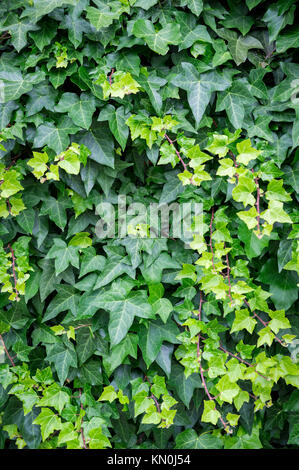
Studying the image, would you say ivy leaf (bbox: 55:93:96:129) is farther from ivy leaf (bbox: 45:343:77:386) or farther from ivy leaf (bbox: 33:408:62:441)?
ivy leaf (bbox: 33:408:62:441)

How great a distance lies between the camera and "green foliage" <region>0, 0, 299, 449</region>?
4.69 ft

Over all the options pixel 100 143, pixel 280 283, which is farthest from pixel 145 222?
pixel 280 283

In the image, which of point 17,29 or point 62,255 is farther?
point 62,255

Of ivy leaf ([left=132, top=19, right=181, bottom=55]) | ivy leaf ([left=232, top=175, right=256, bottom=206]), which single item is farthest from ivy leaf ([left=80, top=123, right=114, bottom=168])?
ivy leaf ([left=232, top=175, right=256, bottom=206])

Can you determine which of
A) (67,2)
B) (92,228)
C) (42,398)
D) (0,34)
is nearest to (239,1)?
(67,2)

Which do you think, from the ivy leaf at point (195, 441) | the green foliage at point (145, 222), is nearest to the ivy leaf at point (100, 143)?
the green foliage at point (145, 222)

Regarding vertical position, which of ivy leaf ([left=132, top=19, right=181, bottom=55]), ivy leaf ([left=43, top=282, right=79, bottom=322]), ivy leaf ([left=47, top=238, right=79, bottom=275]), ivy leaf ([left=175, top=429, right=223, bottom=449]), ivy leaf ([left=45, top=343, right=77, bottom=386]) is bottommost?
ivy leaf ([left=175, top=429, right=223, bottom=449])

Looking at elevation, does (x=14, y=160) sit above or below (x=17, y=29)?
below

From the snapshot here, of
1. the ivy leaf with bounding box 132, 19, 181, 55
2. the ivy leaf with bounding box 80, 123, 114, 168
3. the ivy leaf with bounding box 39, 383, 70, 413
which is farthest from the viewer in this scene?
the ivy leaf with bounding box 39, 383, 70, 413

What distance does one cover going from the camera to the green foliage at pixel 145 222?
143 centimetres

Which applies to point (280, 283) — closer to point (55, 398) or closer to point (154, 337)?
point (154, 337)

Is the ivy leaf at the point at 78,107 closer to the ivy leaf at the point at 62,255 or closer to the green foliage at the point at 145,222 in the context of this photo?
the green foliage at the point at 145,222

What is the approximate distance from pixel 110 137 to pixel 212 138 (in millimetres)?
388

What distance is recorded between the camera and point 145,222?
1.53 meters
